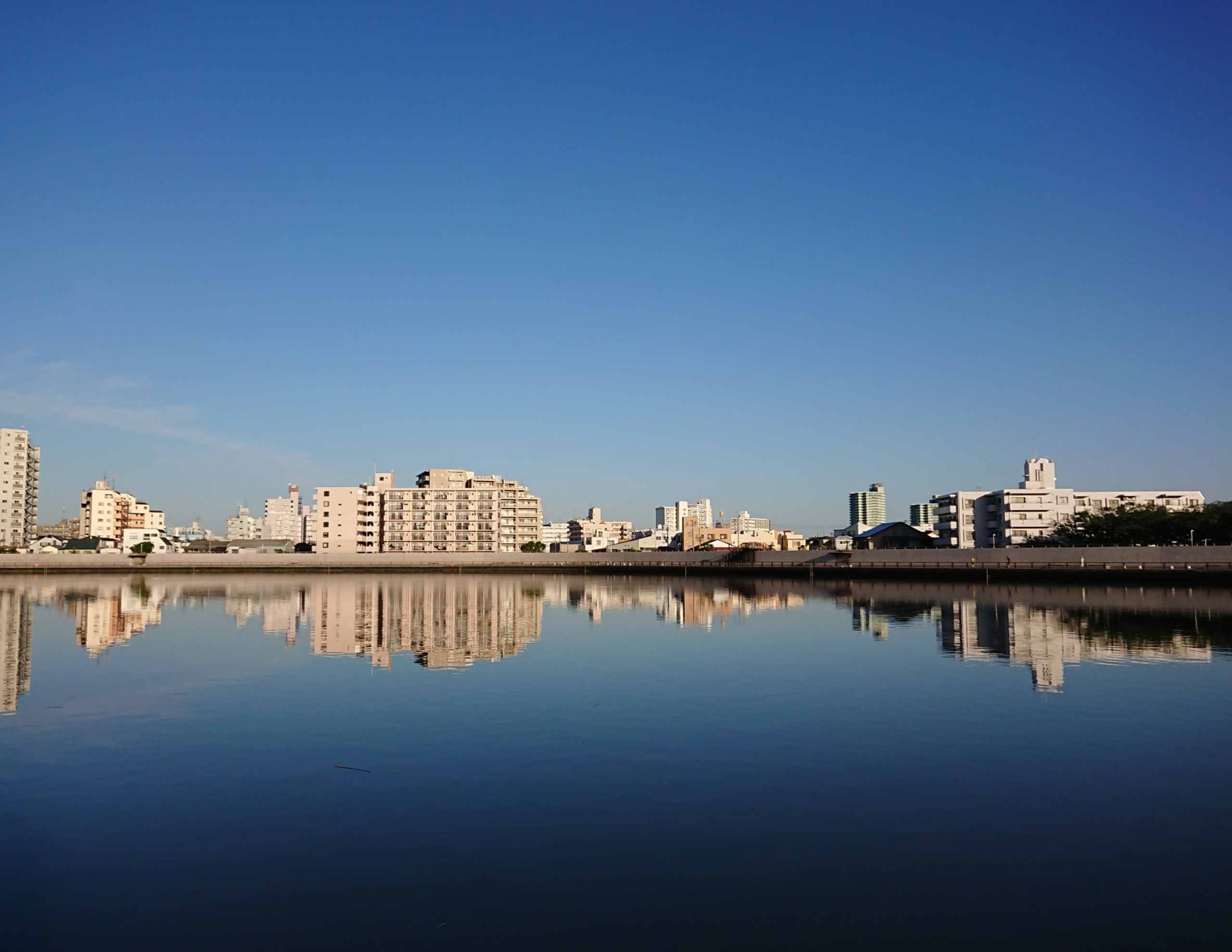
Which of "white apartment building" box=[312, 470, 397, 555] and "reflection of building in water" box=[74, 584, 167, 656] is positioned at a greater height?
"white apartment building" box=[312, 470, 397, 555]

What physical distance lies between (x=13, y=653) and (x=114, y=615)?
62.7ft

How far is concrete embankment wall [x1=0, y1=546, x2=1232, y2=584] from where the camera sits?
7600 centimetres

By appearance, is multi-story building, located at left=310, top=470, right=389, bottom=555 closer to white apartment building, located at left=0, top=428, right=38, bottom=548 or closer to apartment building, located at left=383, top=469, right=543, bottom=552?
apartment building, located at left=383, top=469, right=543, bottom=552

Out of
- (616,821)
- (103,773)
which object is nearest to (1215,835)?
(616,821)

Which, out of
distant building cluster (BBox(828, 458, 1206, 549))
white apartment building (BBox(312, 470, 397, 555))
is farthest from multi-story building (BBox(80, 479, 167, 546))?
distant building cluster (BBox(828, 458, 1206, 549))

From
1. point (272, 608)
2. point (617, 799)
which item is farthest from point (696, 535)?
point (617, 799)

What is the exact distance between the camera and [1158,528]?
296 ft

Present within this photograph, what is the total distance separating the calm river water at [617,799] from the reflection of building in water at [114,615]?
4500mm

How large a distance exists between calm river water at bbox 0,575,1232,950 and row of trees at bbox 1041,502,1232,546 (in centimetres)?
6593

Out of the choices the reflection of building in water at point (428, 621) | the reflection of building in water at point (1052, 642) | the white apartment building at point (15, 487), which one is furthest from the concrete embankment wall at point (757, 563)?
the white apartment building at point (15, 487)

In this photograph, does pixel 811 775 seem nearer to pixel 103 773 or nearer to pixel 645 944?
pixel 645 944

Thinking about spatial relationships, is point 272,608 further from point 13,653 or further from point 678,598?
point 678,598

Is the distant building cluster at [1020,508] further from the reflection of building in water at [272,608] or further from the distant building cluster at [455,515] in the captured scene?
the reflection of building in water at [272,608]

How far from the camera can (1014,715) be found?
20281mm
